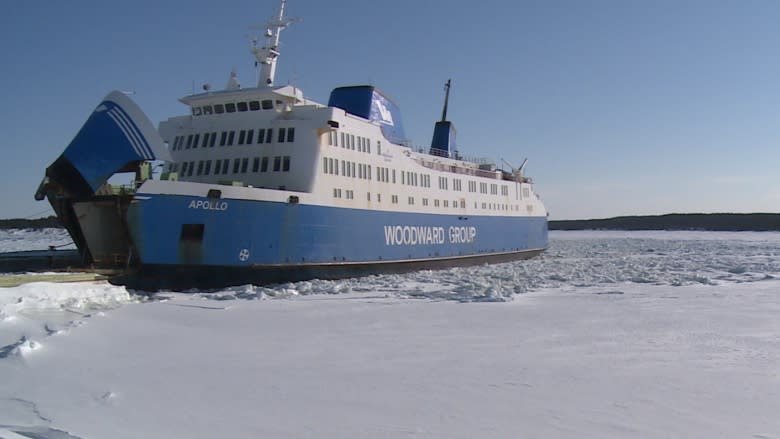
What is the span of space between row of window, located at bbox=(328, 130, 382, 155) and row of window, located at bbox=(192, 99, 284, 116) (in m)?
1.76

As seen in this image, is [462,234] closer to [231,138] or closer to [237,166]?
[237,166]

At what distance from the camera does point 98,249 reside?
13531 mm

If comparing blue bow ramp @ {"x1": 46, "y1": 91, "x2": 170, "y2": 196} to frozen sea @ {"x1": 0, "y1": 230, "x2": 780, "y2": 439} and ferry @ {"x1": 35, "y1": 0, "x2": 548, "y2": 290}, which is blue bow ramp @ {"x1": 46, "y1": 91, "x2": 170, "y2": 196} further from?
Answer: frozen sea @ {"x1": 0, "y1": 230, "x2": 780, "y2": 439}

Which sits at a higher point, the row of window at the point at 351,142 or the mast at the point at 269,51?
the mast at the point at 269,51

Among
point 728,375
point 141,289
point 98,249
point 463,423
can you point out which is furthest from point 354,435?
point 98,249

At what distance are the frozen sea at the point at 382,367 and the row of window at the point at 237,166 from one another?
5.13m

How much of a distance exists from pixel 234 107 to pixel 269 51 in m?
2.39

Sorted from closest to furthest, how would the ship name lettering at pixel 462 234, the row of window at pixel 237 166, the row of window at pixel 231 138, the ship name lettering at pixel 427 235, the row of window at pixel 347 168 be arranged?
the row of window at pixel 237 166 → the row of window at pixel 231 138 → the row of window at pixel 347 168 → the ship name lettering at pixel 427 235 → the ship name lettering at pixel 462 234

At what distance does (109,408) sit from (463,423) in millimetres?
2663

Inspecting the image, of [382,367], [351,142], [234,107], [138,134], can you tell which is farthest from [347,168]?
[382,367]

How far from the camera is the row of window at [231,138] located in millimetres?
15352

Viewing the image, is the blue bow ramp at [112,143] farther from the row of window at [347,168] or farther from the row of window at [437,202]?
the row of window at [437,202]

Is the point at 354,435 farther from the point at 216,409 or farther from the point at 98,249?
the point at 98,249


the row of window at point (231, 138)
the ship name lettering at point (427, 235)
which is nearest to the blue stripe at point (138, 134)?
the row of window at point (231, 138)
